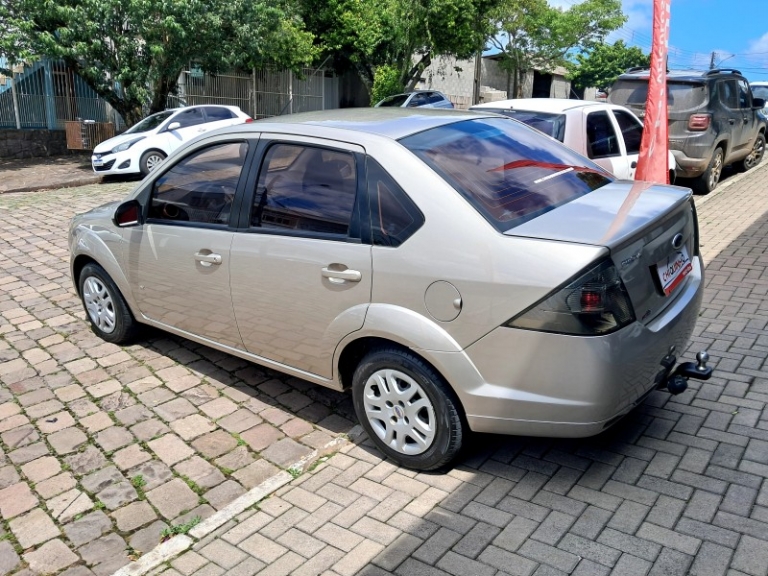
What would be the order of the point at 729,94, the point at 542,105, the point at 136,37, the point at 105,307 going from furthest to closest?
1. the point at 136,37
2. the point at 729,94
3. the point at 542,105
4. the point at 105,307

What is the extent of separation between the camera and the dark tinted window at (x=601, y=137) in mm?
7668

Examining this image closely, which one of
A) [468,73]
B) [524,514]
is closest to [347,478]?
[524,514]

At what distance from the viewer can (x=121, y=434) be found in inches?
158

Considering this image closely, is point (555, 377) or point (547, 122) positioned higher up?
point (547, 122)

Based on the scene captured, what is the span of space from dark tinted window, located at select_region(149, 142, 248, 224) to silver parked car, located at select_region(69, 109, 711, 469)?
0.01 meters

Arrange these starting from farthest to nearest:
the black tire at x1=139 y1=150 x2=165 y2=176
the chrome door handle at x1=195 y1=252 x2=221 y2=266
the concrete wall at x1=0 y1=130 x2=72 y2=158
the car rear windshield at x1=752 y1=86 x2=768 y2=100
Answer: the car rear windshield at x1=752 y1=86 x2=768 y2=100 → the concrete wall at x1=0 y1=130 x2=72 y2=158 → the black tire at x1=139 y1=150 x2=165 y2=176 → the chrome door handle at x1=195 y1=252 x2=221 y2=266

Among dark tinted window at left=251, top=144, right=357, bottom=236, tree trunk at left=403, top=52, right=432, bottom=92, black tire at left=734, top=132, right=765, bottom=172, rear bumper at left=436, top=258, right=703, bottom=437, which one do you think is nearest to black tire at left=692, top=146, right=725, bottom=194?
black tire at left=734, top=132, right=765, bottom=172

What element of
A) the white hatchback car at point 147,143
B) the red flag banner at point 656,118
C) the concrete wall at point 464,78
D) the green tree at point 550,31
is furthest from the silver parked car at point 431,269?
the green tree at point 550,31

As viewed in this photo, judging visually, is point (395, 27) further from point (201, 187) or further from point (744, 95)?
point (201, 187)

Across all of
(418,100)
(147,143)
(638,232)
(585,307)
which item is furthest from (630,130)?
(418,100)

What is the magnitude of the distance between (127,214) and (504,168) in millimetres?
2651

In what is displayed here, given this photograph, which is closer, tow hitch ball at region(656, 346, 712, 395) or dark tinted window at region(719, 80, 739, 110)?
tow hitch ball at region(656, 346, 712, 395)

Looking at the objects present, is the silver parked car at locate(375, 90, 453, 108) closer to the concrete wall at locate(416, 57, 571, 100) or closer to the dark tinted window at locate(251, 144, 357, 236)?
the concrete wall at locate(416, 57, 571, 100)

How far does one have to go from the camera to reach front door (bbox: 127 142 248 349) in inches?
162
